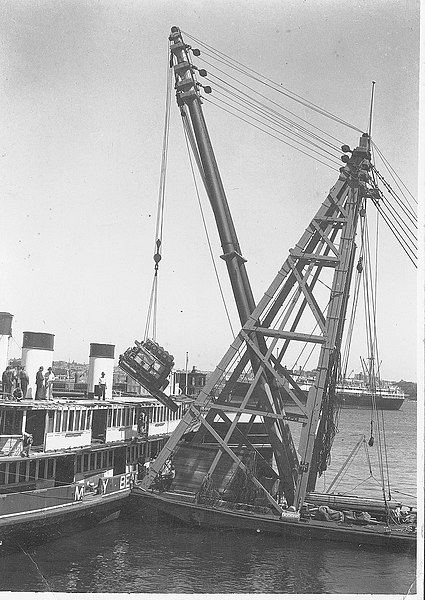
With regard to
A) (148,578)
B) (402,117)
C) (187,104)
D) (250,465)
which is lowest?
(148,578)

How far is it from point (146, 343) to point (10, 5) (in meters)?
8.94

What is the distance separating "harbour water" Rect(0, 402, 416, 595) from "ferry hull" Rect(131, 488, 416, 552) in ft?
0.59

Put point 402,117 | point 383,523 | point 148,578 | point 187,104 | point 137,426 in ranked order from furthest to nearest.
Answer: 1. point 137,426
2. point 187,104
3. point 383,523
4. point 148,578
5. point 402,117

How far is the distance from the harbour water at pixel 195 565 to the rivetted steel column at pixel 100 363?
20.7ft

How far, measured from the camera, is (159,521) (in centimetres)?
1535

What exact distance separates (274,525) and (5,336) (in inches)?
311

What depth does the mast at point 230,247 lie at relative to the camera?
1602 cm

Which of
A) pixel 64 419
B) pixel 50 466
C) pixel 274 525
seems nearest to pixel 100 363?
pixel 64 419

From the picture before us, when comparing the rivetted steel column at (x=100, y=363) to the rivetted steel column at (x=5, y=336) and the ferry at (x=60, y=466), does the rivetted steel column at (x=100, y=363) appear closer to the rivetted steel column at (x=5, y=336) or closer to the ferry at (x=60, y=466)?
the ferry at (x=60, y=466)

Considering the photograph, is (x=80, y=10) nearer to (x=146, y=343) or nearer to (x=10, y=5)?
(x=10, y=5)

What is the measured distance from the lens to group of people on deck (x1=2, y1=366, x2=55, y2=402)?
52.9ft

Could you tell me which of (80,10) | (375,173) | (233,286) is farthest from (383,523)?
(80,10)

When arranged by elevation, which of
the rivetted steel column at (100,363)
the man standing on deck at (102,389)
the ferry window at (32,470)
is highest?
the rivetted steel column at (100,363)

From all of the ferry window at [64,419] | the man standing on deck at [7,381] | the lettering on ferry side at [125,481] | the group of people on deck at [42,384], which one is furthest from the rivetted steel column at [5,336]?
the lettering on ferry side at [125,481]
